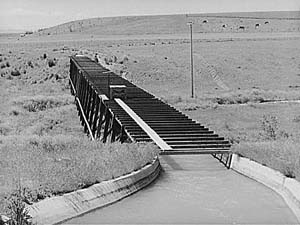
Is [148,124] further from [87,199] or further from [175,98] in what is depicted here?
[175,98]

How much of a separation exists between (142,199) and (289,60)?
243 ft

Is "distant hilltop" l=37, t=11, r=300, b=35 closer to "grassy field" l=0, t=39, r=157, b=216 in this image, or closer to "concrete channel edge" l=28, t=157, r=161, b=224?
"grassy field" l=0, t=39, r=157, b=216

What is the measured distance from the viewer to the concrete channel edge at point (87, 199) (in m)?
9.12

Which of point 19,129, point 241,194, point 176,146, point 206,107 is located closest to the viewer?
point 241,194

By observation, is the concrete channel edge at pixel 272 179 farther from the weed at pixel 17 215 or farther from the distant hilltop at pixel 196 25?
the distant hilltop at pixel 196 25

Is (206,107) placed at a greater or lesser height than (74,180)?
lesser

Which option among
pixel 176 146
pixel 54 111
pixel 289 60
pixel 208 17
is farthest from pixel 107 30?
pixel 176 146

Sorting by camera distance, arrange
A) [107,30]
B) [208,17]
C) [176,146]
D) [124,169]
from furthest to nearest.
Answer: [208,17] → [107,30] → [176,146] → [124,169]

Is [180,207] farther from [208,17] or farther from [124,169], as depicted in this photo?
[208,17]

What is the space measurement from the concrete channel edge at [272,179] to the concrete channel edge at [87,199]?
6.39 feet

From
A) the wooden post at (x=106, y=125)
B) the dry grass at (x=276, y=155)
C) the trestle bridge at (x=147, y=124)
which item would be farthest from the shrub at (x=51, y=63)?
the dry grass at (x=276, y=155)

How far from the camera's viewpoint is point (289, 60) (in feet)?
272

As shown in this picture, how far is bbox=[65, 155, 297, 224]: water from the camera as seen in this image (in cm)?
959

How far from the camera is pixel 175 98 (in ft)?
158
